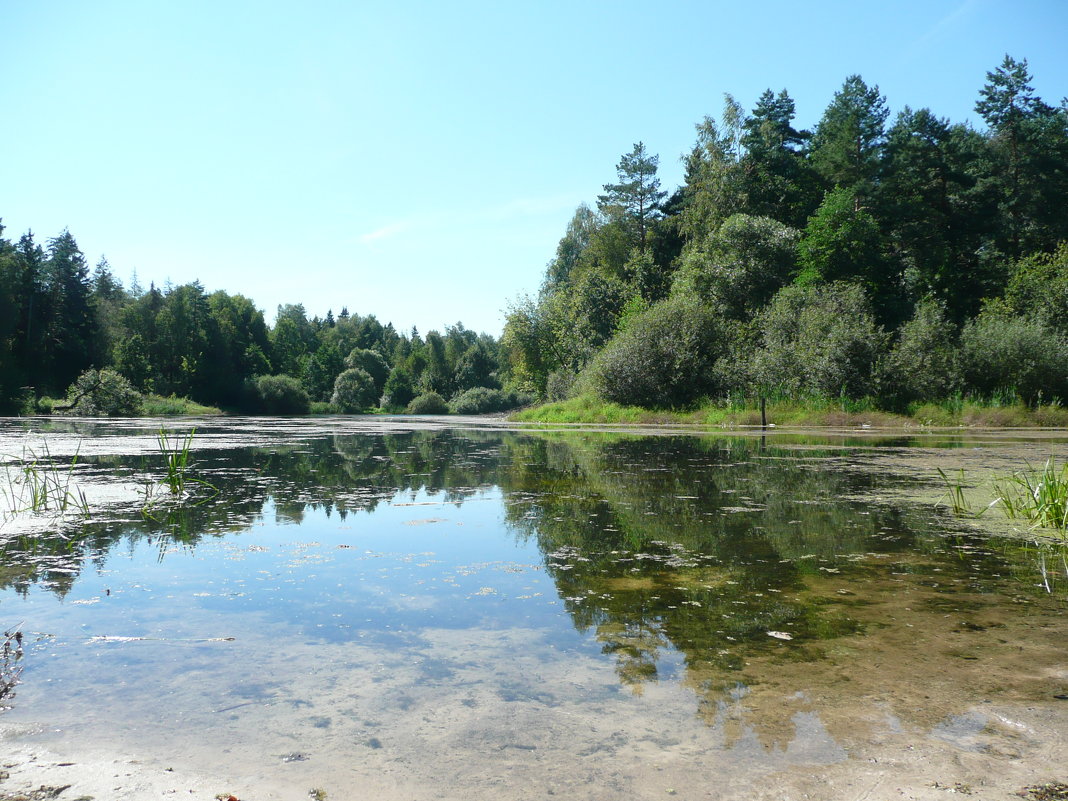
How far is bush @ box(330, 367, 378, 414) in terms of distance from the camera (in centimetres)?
7194

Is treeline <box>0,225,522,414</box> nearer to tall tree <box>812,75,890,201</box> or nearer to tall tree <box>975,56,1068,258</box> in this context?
tall tree <box>812,75,890,201</box>

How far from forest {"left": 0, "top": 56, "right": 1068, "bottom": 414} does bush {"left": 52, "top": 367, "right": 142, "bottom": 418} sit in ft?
0.39

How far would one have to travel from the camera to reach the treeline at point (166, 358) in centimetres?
4725

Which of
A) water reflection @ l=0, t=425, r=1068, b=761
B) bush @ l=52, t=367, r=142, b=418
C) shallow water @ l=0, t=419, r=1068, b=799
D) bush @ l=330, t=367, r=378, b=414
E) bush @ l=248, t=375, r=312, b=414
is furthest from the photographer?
bush @ l=330, t=367, r=378, b=414

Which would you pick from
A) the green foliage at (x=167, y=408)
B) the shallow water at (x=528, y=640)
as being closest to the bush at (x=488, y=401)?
the green foliage at (x=167, y=408)

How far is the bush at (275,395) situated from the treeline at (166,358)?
9cm

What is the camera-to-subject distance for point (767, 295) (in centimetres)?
3444

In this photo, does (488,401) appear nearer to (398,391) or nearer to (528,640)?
(398,391)

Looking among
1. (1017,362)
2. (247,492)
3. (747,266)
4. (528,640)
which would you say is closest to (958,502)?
(528,640)

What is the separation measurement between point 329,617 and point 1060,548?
6.20 meters

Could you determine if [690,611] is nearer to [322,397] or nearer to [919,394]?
[919,394]

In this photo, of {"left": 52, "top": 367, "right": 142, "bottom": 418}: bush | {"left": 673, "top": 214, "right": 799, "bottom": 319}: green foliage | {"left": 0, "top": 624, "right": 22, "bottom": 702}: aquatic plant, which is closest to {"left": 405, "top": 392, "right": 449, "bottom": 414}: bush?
{"left": 52, "top": 367, "right": 142, "bottom": 418}: bush

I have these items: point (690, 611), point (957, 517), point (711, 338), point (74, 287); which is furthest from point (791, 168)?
point (74, 287)

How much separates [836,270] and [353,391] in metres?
52.8
